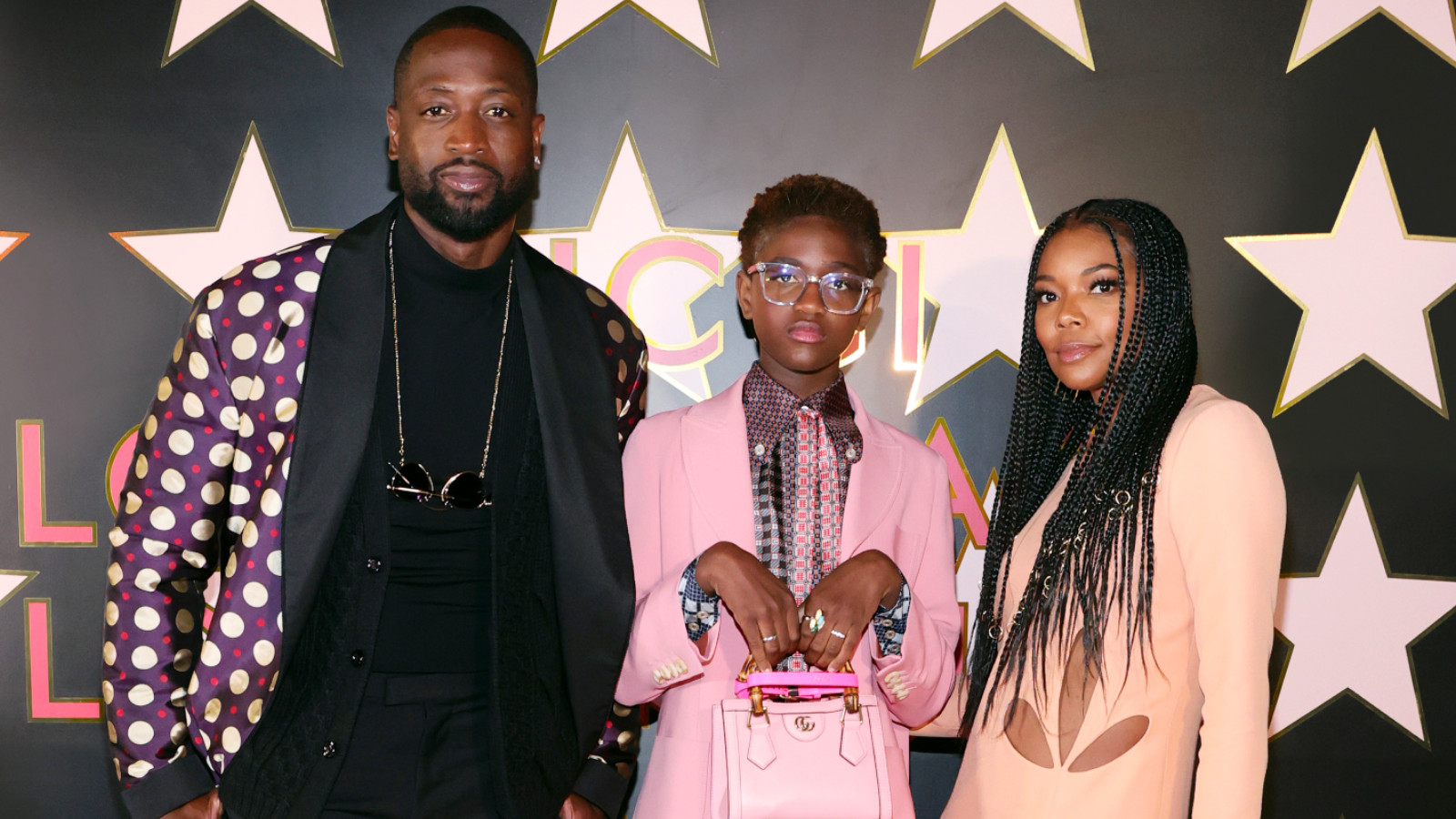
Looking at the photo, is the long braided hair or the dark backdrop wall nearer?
the long braided hair

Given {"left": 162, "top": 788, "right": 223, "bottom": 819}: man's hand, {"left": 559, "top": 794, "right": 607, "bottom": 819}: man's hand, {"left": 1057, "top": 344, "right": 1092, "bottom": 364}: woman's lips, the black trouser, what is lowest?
{"left": 559, "top": 794, "right": 607, "bottom": 819}: man's hand

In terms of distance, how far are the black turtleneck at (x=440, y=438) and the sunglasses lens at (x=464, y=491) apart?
3 cm

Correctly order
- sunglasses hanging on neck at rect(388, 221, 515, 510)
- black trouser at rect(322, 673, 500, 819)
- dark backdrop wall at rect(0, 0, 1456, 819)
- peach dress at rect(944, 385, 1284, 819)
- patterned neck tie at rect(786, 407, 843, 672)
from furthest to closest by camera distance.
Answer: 1. dark backdrop wall at rect(0, 0, 1456, 819)
2. patterned neck tie at rect(786, 407, 843, 672)
3. sunglasses hanging on neck at rect(388, 221, 515, 510)
4. black trouser at rect(322, 673, 500, 819)
5. peach dress at rect(944, 385, 1284, 819)

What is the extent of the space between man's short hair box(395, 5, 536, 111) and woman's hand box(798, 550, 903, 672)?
1276mm

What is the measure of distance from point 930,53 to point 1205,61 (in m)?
0.82

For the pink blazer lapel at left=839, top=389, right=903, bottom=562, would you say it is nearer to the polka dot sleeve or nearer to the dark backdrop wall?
the dark backdrop wall

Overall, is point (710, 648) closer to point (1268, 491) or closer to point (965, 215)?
point (1268, 491)

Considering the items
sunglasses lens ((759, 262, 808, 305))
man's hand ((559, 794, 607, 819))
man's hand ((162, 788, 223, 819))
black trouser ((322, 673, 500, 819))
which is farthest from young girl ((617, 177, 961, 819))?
man's hand ((162, 788, 223, 819))

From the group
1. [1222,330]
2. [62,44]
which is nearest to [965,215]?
[1222,330]

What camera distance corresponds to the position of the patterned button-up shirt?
7.34 ft

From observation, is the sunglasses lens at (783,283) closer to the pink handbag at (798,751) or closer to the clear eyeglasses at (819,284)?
the clear eyeglasses at (819,284)

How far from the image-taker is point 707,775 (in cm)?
216

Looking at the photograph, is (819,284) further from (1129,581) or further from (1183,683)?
(1183,683)

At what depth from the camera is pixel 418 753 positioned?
79.9 inches
